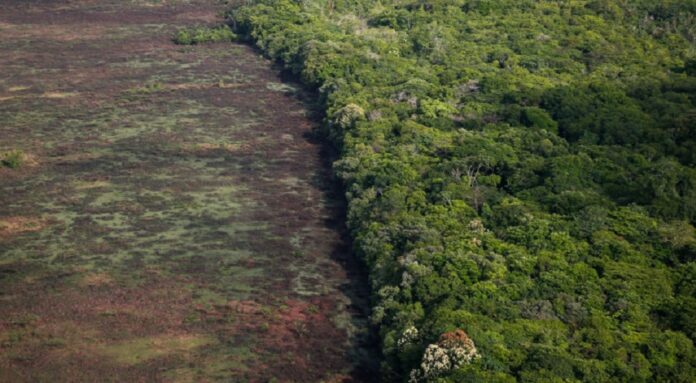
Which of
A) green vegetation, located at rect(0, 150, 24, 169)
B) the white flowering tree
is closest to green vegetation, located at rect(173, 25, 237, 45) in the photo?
green vegetation, located at rect(0, 150, 24, 169)

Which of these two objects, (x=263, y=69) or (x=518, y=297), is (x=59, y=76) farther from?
(x=518, y=297)

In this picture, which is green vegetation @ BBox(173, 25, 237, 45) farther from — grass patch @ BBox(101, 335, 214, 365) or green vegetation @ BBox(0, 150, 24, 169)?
grass patch @ BBox(101, 335, 214, 365)

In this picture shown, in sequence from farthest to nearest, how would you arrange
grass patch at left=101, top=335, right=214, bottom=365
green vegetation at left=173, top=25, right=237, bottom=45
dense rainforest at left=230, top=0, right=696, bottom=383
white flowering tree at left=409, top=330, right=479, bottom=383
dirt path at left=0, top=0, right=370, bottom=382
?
green vegetation at left=173, top=25, right=237, bottom=45 < dirt path at left=0, top=0, right=370, bottom=382 < grass patch at left=101, top=335, right=214, bottom=365 < dense rainforest at left=230, top=0, right=696, bottom=383 < white flowering tree at left=409, top=330, right=479, bottom=383

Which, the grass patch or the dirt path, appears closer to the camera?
the grass patch

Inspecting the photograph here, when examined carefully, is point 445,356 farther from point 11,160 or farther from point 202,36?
point 202,36

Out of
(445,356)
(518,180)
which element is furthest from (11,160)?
(445,356)

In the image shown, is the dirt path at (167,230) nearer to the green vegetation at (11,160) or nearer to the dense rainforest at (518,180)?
the green vegetation at (11,160)

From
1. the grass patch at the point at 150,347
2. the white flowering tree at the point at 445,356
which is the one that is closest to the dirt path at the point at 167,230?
the grass patch at the point at 150,347
